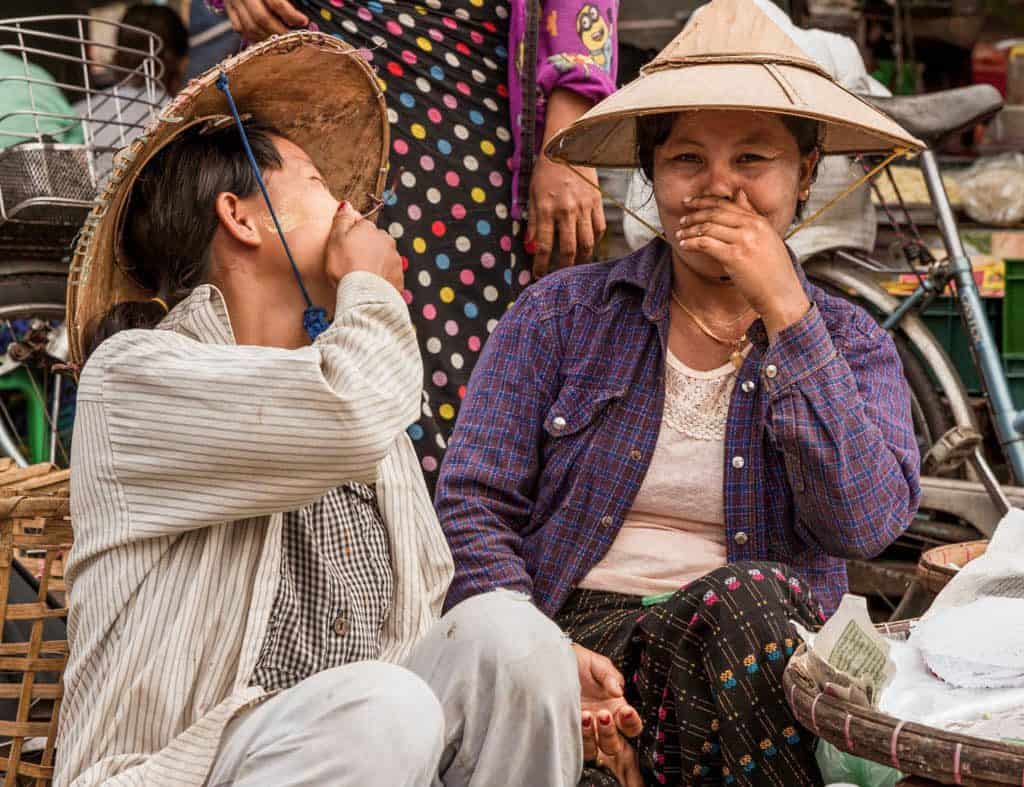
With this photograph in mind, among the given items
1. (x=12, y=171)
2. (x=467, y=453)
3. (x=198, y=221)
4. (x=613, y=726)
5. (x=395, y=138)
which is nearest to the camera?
(x=613, y=726)

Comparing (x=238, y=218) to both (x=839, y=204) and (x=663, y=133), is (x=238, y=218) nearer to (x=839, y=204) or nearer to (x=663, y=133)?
(x=663, y=133)

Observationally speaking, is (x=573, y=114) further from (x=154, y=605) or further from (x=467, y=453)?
(x=154, y=605)

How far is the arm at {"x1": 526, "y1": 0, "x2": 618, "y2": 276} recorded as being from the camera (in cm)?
289

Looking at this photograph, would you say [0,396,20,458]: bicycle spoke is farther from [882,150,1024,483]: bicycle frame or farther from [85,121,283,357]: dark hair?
[882,150,1024,483]: bicycle frame

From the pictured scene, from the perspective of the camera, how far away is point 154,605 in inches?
74.4

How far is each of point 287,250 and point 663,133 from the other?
71 centimetres

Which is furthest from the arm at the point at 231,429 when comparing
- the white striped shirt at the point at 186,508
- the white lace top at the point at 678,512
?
the white lace top at the point at 678,512

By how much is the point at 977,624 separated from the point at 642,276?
35.0 inches

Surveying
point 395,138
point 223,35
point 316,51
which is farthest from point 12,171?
point 223,35

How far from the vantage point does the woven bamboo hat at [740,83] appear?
2.25m

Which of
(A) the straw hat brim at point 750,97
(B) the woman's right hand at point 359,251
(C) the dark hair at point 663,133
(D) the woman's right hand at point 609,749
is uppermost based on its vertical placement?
(A) the straw hat brim at point 750,97

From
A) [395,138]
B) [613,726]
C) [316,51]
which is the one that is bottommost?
[613,726]

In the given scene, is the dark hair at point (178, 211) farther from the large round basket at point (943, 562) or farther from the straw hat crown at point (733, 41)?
the large round basket at point (943, 562)

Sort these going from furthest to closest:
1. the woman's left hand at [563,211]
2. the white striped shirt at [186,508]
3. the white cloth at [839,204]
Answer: the white cloth at [839,204] → the woman's left hand at [563,211] → the white striped shirt at [186,508]
